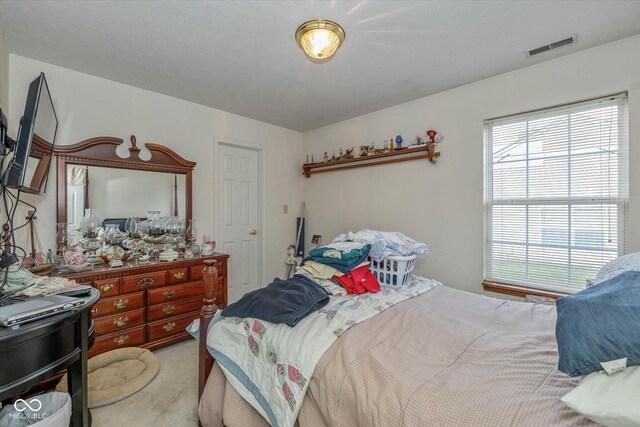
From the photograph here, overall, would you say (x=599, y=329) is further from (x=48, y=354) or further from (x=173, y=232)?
(x=173, y=232)

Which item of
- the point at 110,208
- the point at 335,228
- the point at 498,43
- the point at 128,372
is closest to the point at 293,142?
the point at 335,228

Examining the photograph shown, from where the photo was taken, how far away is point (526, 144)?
8.13 ft

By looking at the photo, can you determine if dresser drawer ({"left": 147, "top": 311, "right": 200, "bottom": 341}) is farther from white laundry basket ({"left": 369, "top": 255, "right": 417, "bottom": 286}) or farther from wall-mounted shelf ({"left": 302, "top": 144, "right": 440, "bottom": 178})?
wall-mounted shelf ({"left": 302, "top": 144, "right": 440, "bottom": 178})

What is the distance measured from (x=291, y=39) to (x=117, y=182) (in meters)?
2.08

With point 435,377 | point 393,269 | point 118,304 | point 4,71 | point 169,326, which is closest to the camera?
point 435,377

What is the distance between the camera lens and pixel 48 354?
3.61ft

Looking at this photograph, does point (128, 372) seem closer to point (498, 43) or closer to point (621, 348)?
point (621, 348)

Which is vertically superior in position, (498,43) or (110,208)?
(498,43)

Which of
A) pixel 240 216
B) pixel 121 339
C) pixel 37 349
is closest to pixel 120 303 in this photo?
pixel 121 339

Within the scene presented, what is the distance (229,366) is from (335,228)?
8.50ft

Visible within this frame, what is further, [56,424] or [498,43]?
[498,43]

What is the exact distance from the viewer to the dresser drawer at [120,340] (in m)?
2.23

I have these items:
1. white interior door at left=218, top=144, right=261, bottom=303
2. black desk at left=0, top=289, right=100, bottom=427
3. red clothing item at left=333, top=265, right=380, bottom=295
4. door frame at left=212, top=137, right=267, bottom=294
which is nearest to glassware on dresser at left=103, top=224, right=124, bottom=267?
door frame at left=212, top=137, right=267, bottom=294

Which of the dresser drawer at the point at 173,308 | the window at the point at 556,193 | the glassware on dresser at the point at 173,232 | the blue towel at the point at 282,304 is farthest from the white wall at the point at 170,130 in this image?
the window at the point at 556,193
